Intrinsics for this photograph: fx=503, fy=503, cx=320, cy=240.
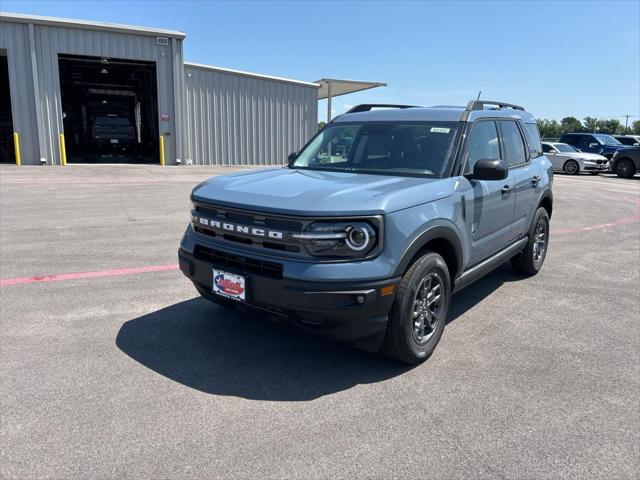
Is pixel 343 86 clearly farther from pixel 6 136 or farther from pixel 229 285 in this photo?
pixel 229 285

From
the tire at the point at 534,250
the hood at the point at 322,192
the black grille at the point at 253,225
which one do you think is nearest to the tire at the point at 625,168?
the tire at the point at 534,250

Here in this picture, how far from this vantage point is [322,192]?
331 centimetres

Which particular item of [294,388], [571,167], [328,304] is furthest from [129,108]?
[328,304]

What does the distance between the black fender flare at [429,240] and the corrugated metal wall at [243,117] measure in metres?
20.4

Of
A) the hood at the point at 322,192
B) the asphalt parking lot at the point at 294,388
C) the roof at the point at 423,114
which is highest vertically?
the roof at the point at 423,114

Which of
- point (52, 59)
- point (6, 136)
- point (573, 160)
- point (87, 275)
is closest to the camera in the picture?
point (87, 275)

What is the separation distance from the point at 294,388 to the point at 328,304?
660 millimetres

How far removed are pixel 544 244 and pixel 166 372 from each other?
15.6 ft

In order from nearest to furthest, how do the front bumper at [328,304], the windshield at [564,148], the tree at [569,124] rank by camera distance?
the front bumper at [328,304] < the windshield at [564,148] < the tree at [569,124]

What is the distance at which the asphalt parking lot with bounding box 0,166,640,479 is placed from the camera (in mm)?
2541

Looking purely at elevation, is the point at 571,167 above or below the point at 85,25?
below

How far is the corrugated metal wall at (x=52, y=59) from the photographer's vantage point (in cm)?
1898

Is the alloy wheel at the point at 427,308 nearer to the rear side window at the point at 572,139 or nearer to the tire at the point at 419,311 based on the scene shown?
the tire at the point at 419,311

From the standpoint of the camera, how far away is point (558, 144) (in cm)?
2519
